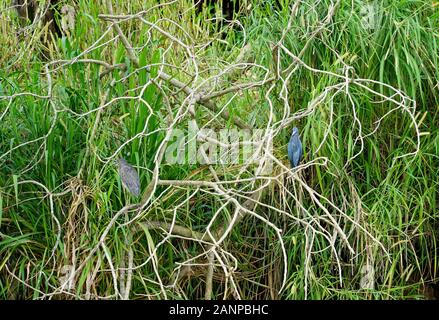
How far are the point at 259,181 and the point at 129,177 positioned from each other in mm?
569

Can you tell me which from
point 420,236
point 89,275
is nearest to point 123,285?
point 89,275

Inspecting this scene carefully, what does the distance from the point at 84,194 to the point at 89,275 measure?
0.30m

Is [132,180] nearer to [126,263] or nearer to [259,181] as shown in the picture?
[126,263]

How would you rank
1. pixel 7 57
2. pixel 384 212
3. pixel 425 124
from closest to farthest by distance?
pixel 384 212 → pixel 425 124 → pixel 7 57

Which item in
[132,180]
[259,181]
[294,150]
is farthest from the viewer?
[259,181]

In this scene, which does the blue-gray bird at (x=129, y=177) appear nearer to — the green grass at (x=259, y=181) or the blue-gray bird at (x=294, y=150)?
the green grass at (x=259, y=181)

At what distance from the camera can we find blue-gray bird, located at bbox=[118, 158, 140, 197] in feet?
8.82

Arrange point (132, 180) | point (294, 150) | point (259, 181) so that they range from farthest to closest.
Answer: point (259, 181), point (294, 150), point (132, 180)

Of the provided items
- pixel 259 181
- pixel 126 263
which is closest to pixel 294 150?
pixel 259 181


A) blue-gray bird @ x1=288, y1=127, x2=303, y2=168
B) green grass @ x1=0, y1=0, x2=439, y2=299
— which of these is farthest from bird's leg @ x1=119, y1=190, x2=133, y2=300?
blue-gray bird @ x1=288, y1=127, x2=303, y2=168

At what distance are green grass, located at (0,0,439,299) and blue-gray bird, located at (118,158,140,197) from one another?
0.09m

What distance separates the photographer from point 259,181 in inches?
118

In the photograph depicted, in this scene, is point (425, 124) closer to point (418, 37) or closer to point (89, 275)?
point (418, 37)

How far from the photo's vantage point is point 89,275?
270cm
